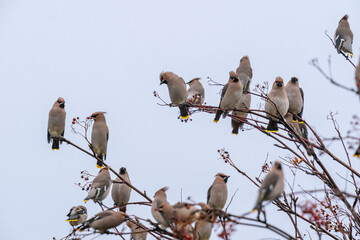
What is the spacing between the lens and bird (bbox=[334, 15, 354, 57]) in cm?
820

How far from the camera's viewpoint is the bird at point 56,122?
25.8ft

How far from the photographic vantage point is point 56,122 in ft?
25.8

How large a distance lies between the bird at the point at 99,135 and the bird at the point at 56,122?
0.69 meters

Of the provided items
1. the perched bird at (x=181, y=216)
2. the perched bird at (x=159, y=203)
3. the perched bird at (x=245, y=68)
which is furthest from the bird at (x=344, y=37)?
the perched bird at (x=181, y=216)

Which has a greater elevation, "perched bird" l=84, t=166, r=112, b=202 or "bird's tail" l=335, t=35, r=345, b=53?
"bird's tail" l=335, t=35, r=345, b=53

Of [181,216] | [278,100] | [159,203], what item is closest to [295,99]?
[278,100]

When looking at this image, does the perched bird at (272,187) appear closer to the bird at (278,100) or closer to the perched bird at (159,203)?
the perched bird at (159,203)

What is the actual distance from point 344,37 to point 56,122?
459 centimetres

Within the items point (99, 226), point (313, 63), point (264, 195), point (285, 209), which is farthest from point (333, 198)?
point (99, 226)

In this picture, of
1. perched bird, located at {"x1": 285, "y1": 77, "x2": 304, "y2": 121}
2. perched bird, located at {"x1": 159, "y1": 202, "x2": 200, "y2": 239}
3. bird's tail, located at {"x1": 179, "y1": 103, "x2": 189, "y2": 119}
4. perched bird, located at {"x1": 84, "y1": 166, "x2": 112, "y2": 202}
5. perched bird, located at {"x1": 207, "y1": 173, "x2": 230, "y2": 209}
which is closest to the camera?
perched bird, located at {"x1": 159, "y1": 202, "x2": 200, "y2": 239}

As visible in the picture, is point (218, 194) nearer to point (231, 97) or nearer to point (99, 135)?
point (231, 97)

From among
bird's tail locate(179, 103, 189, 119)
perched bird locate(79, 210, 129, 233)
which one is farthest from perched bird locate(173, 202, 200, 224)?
bird's tail locate(179, 103, 189, 119)

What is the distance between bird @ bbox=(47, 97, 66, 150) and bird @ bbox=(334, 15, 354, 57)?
4.18 metres

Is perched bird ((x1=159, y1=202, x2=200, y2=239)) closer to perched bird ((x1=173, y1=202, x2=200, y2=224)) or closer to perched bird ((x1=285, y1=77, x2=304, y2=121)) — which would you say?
perched bird ((x1=173, y1=202, x2=200, y2=224))
